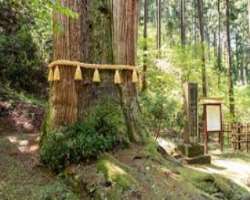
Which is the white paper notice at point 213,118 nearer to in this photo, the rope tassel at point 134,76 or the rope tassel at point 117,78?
the rope tassel at point 134,76

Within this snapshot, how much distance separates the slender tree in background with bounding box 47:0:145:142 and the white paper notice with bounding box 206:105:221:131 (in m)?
4.33

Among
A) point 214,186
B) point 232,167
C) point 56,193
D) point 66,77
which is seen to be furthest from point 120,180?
point 232,167

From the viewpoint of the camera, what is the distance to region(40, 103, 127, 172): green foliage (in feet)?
13.9

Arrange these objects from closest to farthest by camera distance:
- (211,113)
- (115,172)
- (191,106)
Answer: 1. (115,172)
2. (191,106)
3. (211,113)

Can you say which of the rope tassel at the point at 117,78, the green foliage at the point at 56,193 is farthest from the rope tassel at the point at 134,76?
the green foliage at the point at 56,193

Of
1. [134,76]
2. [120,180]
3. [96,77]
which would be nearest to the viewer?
[120,180]

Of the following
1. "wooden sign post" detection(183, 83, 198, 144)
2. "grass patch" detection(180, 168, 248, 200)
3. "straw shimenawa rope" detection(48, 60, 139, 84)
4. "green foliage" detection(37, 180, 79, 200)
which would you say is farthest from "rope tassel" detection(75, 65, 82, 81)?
"wooden sign post" detection(183, 83, 198, 144)

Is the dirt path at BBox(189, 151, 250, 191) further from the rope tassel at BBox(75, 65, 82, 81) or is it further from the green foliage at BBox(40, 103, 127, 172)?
the rope tassel at BBox(75, 65, 82, 81)

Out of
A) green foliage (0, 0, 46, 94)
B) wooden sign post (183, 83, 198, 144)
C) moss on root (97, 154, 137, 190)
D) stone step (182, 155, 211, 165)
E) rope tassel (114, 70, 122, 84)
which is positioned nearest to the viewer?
moss on root (97, 154, 137, 190)

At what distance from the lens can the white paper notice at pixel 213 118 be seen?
28.7 ft

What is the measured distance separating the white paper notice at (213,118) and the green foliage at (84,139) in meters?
4.70

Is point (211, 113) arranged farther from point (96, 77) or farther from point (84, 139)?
point (84, 139)

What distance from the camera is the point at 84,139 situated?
14.0 ft

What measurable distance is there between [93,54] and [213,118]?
200 inches
